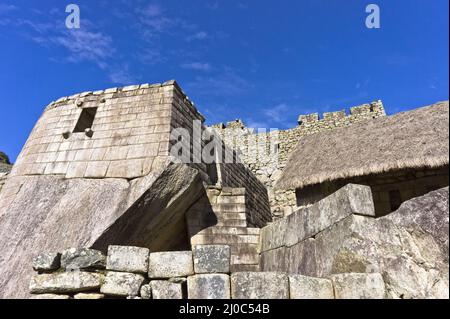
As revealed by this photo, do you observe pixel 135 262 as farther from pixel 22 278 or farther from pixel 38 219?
pixel 38 219

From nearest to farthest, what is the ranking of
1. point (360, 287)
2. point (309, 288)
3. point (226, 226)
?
point (360, 287) → point (309, 288) → point (226, 226)

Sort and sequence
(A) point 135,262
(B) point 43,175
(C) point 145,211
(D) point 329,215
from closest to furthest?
(A) point 135,262 → (D) point 329,215 → (C) point 145,211 → (B) point 43,175

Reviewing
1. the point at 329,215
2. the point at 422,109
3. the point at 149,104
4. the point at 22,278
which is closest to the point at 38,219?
the point at 22,278

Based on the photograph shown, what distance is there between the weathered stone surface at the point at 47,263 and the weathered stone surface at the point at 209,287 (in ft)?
5.23

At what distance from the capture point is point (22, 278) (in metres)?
Answer: 5.24

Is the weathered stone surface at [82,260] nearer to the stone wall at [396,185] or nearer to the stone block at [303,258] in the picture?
A: the stone block at [303,258]

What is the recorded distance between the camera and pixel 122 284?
11.9 ft

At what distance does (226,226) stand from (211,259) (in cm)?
373

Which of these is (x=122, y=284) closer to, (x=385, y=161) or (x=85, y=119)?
(x=385, y=161)

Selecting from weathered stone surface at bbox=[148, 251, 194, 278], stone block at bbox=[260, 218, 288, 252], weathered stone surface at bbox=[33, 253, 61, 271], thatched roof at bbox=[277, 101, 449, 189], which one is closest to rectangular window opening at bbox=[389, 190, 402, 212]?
thatched roof at bbox=[277, 101, 449, 189]

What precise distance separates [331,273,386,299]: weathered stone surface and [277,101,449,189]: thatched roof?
2.78m

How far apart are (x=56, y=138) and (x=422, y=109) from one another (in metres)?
8.17

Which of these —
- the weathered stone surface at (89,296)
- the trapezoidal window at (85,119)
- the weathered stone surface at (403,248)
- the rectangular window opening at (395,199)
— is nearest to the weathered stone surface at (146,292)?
the weathered stone surface at (89,296)

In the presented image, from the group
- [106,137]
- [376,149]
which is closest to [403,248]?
[376,149]
